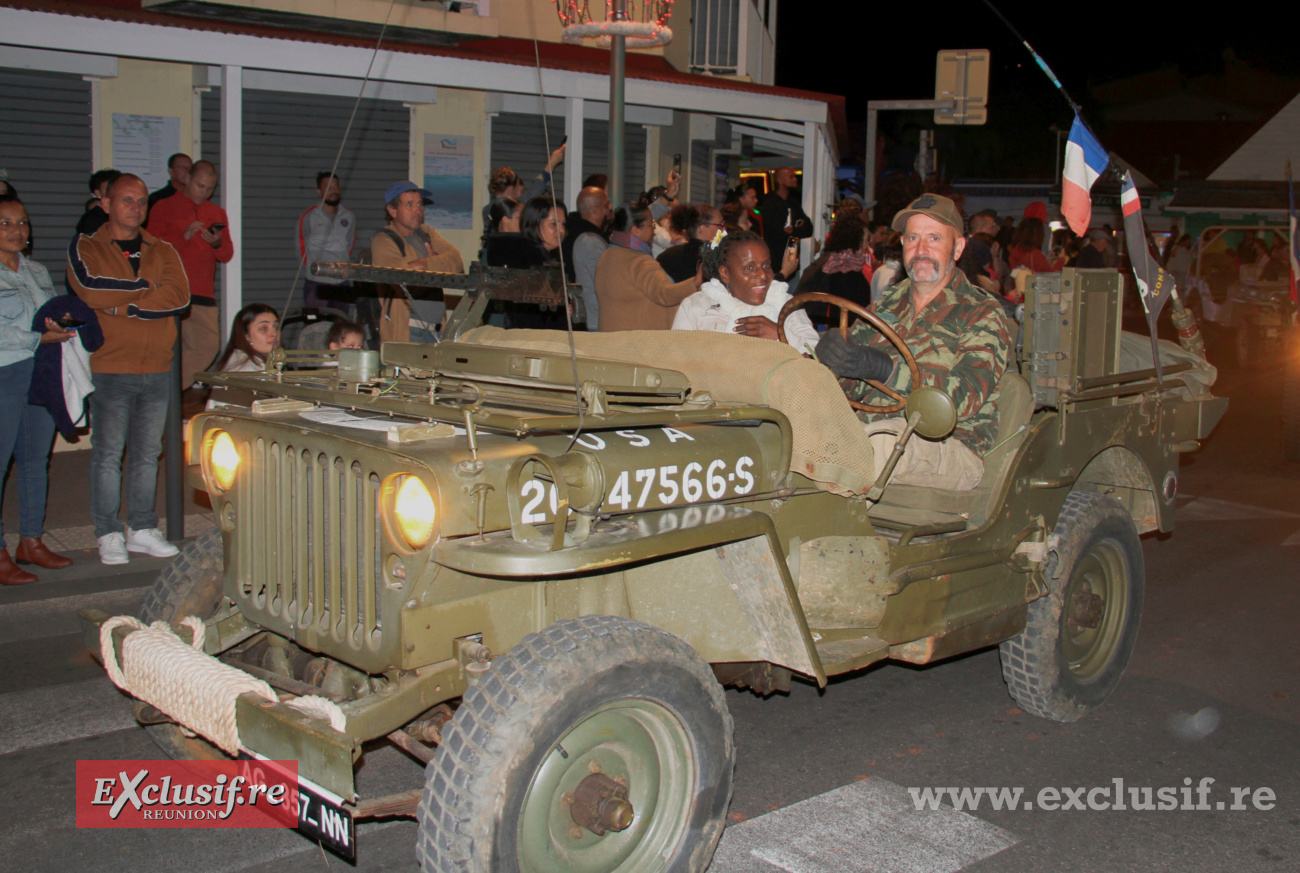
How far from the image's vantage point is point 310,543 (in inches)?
133

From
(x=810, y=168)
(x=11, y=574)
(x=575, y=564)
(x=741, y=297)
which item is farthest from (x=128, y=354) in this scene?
(x=810, y=168)

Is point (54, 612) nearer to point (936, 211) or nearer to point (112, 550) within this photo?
point (112, 550)

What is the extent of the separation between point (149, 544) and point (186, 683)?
423 centimetres

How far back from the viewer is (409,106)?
1387 cm

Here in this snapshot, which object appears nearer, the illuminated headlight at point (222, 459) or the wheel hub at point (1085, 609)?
the illuminated headlight at point (222, 459)

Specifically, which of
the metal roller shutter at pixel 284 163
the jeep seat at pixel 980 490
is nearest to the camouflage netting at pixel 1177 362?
the jeep seat at pixel 980 490

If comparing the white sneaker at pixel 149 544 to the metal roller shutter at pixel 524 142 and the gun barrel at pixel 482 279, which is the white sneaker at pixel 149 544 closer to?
the gun barrel at pixel 482 279

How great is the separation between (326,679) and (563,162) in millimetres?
11054

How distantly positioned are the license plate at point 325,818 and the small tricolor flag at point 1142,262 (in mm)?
4316

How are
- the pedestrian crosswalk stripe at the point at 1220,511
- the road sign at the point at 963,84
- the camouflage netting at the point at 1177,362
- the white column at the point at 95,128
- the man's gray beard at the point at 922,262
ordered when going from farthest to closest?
the road sign at the point at 963,84 < the white column at the point at 95,128 < the pedestrian crosswalk stripe at the point at 1220,511 < the camouflage netting at the point at 1177,362 < the man's gray beard at the point at 922,262

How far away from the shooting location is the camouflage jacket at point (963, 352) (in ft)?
14.9

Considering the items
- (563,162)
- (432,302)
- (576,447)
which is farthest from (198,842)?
(563,162)

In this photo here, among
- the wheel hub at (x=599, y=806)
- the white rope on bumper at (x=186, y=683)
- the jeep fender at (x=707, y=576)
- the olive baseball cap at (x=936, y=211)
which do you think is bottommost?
the wheel hub at (x=599, y=806)

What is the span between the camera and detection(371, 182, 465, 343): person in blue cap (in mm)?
7976
